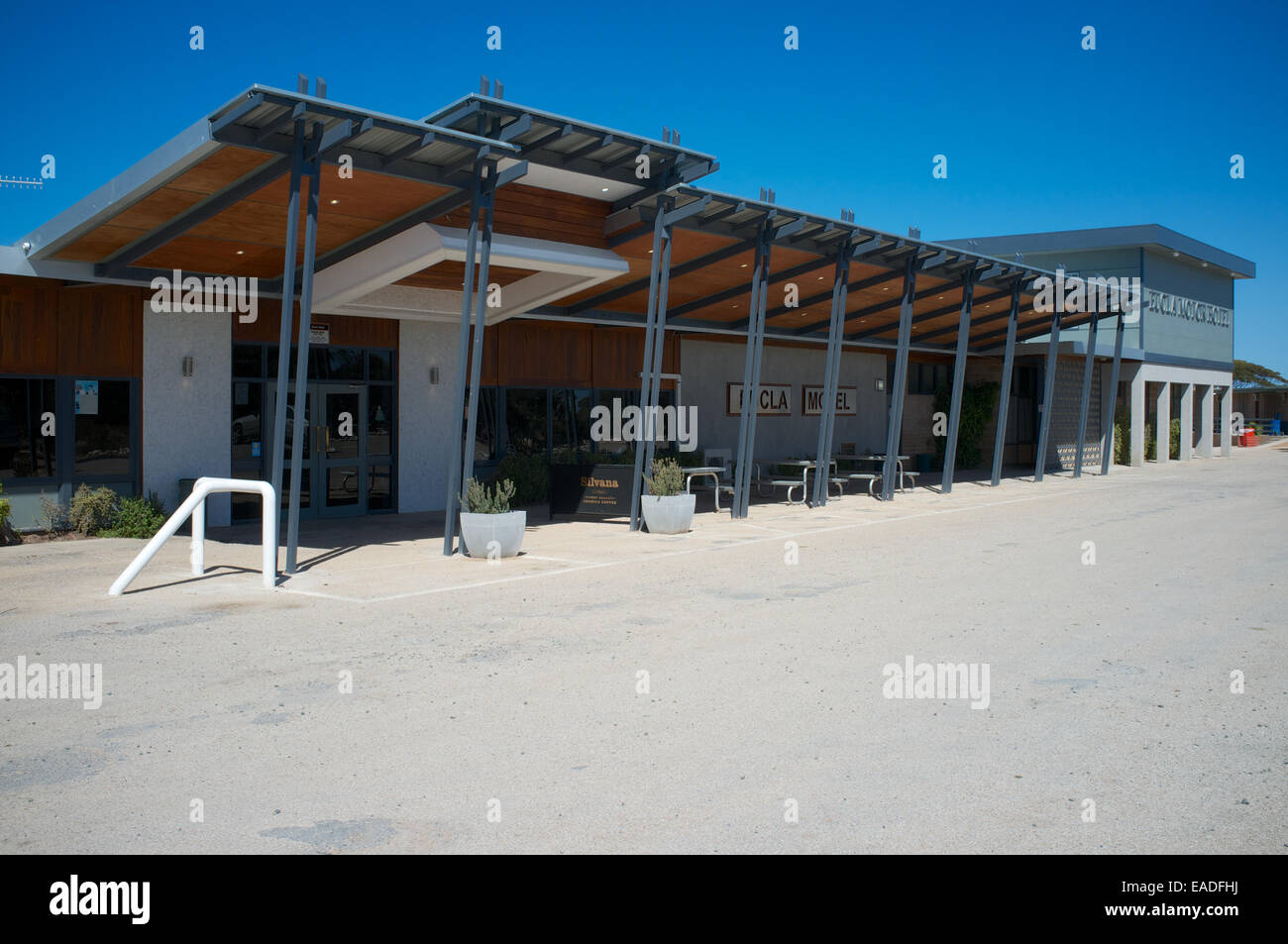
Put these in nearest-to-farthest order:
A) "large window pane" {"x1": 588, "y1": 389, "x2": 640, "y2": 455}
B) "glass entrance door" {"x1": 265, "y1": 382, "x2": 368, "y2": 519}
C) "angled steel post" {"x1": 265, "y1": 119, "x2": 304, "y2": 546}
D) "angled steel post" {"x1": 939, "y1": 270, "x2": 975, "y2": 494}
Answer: "angled steel post" {"x1": 265, "y1": 119, "x2": 304, "y2": 546} → "glass entrance door" {"x1": 265, "y1": 382, "x2": 368, "y2": 519} → "large window pane" {"x1": 588, "y1": 389, "x2": 640, "y2": 455} → "angled steel post" {"x1": 939, "y1": 270, "x2": 975, "y2": 494}

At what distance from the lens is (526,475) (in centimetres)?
1862

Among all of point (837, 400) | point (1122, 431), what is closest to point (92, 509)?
point (837, 400)

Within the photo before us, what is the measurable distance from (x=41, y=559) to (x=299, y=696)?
716 centimetres

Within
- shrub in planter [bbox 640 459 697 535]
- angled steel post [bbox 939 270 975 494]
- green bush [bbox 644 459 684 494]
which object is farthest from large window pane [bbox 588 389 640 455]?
angled steel post [bbox 939 270 975 494]

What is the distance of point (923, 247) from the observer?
19656 mm

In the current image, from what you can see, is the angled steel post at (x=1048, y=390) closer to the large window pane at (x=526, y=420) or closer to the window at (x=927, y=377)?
the window at (x=927, y=377)

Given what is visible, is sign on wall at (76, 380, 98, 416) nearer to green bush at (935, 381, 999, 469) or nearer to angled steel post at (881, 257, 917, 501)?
angled steel post at (881, 257, 917, 501)

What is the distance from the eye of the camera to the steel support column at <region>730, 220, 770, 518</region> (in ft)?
53.7

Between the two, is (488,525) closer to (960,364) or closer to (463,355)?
(463,355)

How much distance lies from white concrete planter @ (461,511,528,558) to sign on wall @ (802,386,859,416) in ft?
50.4

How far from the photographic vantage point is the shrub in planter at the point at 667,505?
1439 cm

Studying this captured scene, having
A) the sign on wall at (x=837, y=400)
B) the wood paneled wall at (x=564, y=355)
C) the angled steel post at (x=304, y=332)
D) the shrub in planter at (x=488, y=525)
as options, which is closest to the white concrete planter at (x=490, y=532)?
the shrub in planter at (x=488, y=525)

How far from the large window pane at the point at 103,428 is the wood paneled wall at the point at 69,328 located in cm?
21

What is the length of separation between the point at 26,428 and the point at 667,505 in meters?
8.32
